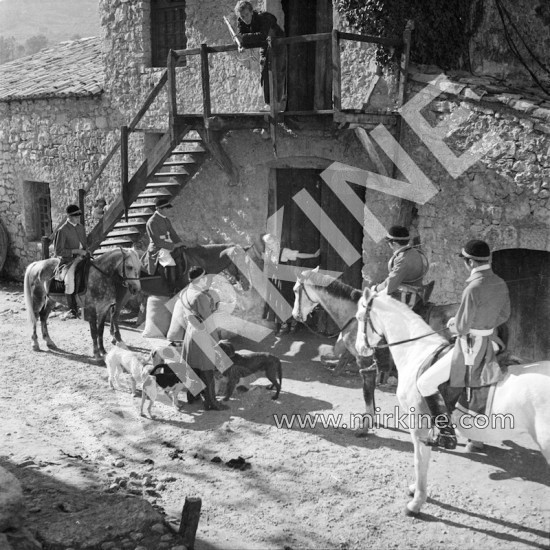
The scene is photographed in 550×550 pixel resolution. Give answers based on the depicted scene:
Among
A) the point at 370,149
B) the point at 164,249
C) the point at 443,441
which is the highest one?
the point at 370,149

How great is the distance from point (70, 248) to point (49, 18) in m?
81.7

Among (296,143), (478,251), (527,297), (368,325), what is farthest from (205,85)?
(478,251)

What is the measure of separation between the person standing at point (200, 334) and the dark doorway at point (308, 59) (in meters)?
4.64

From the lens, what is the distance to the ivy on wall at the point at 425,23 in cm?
1068

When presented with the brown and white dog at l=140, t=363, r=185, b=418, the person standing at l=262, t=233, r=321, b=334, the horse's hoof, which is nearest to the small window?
the person standing at l=262, t=233, r=321, b=334

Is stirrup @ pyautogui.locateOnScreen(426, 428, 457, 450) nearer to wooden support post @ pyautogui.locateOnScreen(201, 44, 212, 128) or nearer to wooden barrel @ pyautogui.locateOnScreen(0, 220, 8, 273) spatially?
wooden support post @ pyautogui.locateOnScreen(201, 44, 212, 128)

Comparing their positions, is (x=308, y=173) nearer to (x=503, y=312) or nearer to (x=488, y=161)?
(x=488, y=161)

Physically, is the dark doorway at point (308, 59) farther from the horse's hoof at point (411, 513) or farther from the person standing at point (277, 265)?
the horse's hoof at point (411, 513)

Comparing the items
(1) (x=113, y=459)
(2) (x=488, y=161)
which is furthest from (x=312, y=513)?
(2) (x=488, y=161)

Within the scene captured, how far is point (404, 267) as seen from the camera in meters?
8.95

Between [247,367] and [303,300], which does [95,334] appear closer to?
[247,367]

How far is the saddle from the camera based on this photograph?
11680 mm

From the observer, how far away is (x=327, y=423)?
8.95 m

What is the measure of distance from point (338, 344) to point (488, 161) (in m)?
3.41
